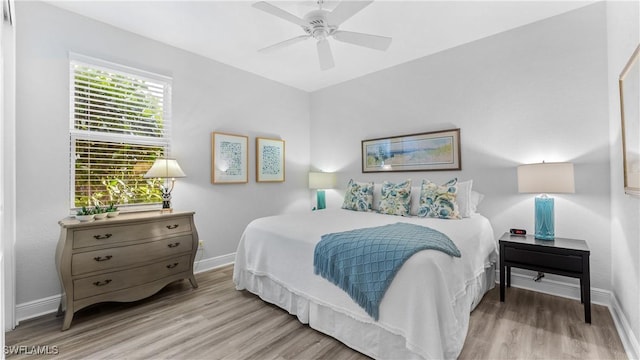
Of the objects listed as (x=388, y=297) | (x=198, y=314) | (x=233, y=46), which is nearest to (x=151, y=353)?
(x=198, y=314)

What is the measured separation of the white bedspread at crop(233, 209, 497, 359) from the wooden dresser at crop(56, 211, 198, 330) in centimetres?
63

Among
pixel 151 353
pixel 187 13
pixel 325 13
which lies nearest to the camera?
pixel 151 353

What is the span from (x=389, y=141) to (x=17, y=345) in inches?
158

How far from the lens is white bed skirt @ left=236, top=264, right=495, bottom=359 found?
1728mm

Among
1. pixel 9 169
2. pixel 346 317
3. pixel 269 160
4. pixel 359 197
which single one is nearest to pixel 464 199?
pixel 359 197

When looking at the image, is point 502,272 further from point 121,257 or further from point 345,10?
point 121,257

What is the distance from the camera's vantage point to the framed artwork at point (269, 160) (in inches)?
165

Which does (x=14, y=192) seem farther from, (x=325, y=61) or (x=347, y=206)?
(x=347, y=206)

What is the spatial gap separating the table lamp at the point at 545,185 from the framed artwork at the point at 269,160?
307cm

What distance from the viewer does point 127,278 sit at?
2482 mm

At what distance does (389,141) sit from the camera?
13.2 feet

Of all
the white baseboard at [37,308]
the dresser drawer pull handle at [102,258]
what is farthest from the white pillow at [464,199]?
the white baseboard at [37,308]

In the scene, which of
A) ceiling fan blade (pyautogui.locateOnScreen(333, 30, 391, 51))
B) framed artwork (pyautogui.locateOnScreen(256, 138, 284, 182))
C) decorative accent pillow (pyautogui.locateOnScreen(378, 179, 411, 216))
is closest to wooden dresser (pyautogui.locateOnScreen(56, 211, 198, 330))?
framed artwork (pyautogui.locateOnScreen(256, 138, 284, 182))

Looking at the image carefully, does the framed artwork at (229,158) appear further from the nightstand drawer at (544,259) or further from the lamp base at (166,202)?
the nightstand drawer at (544,259)
